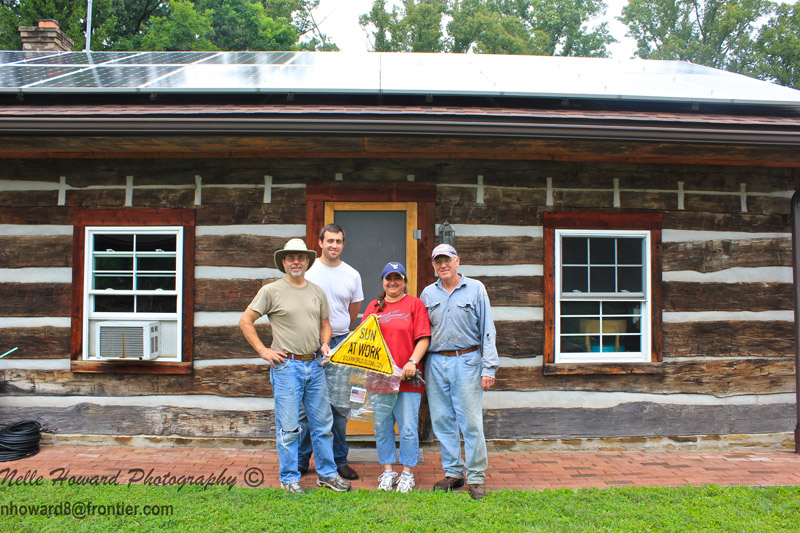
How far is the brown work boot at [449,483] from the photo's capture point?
13.3ft

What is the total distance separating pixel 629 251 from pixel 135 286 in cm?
510

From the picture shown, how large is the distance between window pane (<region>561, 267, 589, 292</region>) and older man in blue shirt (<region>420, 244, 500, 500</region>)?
1699 mm

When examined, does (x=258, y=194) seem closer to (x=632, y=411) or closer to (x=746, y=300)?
(x=632, y=411)

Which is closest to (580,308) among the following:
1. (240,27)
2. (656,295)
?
(656,295)

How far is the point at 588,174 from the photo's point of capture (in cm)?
535

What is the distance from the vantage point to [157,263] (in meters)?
5.36

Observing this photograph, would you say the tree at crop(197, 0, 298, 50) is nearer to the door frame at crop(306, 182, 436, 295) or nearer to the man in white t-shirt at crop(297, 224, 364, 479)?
the door frame at crop(306, 182, 436, 295)

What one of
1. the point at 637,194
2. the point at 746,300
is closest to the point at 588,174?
the point at 637,194

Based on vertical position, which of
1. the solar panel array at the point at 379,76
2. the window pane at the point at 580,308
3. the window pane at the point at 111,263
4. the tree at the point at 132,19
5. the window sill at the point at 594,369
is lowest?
the window sill at the point at 594,369

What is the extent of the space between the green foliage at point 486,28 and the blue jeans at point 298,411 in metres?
26.2

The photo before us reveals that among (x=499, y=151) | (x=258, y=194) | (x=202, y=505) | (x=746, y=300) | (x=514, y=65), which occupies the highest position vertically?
(x=514, y=65)

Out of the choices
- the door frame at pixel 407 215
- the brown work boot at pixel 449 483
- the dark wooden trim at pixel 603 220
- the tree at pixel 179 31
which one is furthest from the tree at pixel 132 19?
the brown work boot at pixel 449 483

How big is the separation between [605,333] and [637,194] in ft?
4.83

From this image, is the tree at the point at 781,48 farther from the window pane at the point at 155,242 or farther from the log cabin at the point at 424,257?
the window pane at the point at 155,242
